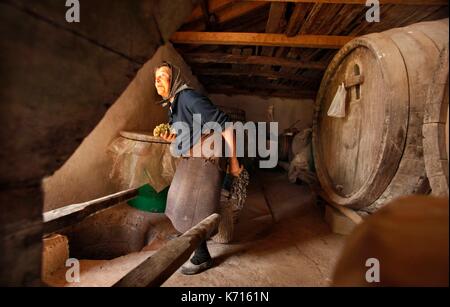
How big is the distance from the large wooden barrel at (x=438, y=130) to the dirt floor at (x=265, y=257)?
4.86 feet

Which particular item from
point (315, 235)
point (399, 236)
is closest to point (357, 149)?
point (315, 235)

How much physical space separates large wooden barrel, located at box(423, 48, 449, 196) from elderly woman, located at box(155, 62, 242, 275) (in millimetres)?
1426

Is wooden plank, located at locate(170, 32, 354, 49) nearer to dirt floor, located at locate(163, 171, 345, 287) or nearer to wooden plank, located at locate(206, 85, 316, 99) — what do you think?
dirt floor, located at locate(163, 171, 345, 287)

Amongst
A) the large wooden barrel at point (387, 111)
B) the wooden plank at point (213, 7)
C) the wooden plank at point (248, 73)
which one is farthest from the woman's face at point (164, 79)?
the wooden plank at point (248, 73)

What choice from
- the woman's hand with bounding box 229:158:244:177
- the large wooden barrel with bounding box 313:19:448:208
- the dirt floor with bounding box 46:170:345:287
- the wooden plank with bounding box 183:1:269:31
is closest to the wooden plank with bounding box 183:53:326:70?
the wooden plank with bounding box 183:1:269:31

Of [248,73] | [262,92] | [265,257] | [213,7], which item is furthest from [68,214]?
[262,92]

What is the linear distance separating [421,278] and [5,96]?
4.04ft

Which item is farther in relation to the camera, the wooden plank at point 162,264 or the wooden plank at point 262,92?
the wooden plank at point 262,92

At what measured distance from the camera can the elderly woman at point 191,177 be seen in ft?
7.89

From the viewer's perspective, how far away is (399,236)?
0.65 metres

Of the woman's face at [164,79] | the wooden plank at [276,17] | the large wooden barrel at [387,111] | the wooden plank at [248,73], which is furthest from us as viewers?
the wooden plank at [248,73]

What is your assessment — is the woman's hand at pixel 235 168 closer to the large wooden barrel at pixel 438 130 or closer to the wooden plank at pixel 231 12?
the large wooden barrel at pixel 438 130
